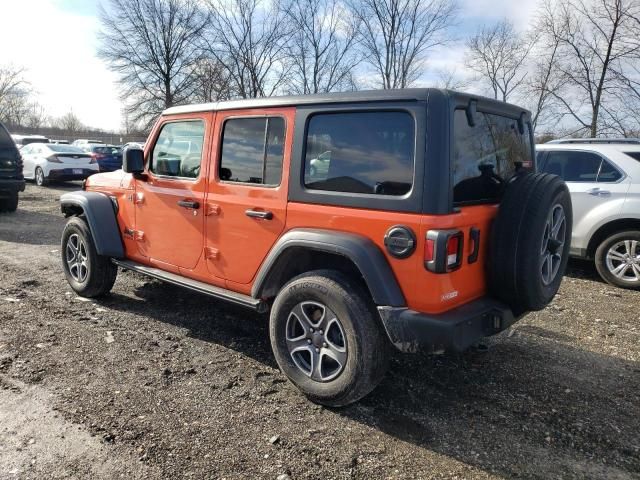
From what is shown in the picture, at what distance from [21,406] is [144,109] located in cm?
3504

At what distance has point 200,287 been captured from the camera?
3789mm

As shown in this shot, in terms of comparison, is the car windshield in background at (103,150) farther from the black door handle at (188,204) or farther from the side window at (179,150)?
the black door handle at (188,204)

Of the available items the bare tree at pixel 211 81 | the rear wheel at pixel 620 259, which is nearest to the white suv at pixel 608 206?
the rear wheel at pixel 620 259

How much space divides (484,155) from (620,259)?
159 inches

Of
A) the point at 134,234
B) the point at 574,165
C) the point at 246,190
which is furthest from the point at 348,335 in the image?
the point at 574,165

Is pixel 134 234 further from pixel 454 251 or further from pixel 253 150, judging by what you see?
pixel 454 251

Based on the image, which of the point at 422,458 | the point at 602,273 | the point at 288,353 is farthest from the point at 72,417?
the point at 602,273

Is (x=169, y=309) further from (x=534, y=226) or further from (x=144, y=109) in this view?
(x=144, y=109)

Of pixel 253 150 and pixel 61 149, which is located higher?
pixel 61 149

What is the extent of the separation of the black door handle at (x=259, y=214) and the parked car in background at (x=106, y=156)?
1758 cm

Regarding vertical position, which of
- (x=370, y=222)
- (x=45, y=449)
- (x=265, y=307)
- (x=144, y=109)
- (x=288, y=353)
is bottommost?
(x=45, y=449)

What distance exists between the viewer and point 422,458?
8.46ft

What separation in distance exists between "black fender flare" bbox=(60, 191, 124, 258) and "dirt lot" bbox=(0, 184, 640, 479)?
2.05ft

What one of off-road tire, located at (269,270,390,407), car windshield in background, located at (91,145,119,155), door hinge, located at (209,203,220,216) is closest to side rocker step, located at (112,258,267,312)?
off-road tire, located at (269,270,390,407)
